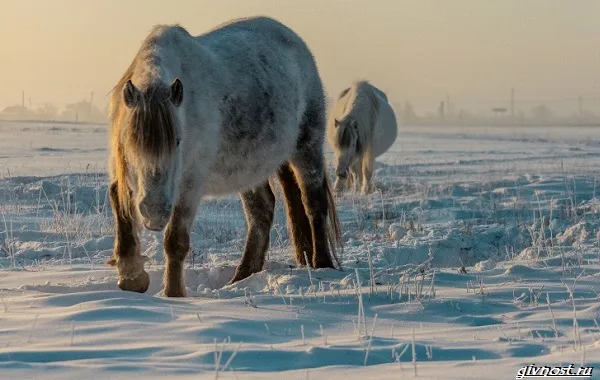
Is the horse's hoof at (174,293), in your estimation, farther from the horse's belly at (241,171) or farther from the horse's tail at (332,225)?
the horse's tail at (332,225)

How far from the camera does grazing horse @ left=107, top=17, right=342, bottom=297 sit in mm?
4832

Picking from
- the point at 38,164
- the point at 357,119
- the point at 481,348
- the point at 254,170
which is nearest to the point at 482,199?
the point at 357,119

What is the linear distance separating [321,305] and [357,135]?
1085 centimetres

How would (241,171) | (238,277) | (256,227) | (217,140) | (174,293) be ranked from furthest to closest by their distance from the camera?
(256,227), (238,277), (241,171), (217,140), (174,293)

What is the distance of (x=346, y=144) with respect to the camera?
15195mm

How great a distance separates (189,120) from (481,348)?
2.64m

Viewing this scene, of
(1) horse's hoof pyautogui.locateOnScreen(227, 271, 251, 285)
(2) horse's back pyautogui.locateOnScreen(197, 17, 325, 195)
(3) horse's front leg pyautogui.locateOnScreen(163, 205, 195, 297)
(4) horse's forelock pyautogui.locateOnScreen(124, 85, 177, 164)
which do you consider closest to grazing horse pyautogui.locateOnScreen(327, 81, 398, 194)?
(2) horse's back pyautogui.locateOnScreen(197, 17, 325, 195)

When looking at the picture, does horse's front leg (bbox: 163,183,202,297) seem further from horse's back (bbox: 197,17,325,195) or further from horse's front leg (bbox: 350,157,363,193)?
horse's front leg (bbox: 350,157,363,193)

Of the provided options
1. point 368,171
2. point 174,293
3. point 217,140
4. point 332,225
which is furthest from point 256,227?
point 368,171

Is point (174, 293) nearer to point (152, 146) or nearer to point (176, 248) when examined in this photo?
point (176, 248)

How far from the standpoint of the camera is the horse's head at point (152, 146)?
477 cm

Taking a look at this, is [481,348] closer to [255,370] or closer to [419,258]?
[255,370]

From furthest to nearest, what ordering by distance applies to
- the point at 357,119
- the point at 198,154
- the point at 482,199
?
the point at 357,119
the point at 482,199
the point at 198,154

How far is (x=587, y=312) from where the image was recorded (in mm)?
4484
